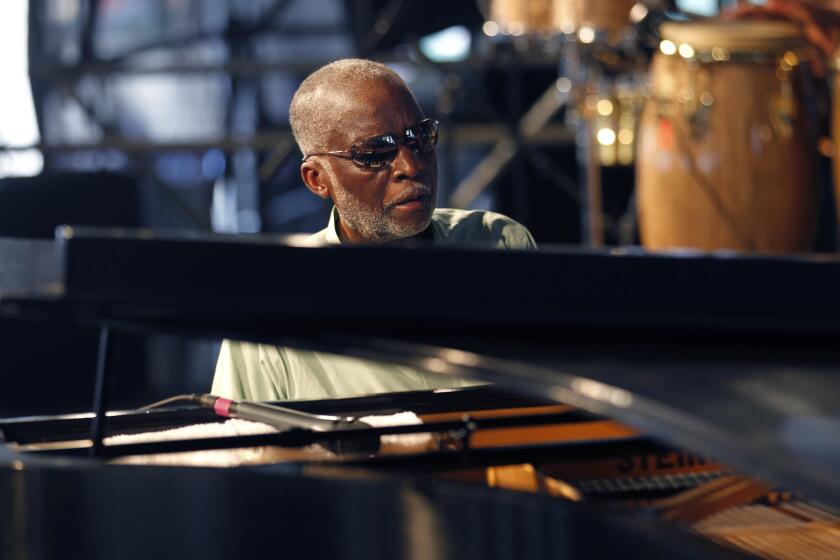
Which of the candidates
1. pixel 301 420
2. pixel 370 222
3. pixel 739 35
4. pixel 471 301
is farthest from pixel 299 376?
pixel 739 35

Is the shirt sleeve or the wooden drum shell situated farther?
the wooden drum shell

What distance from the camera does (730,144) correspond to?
4.46 meters

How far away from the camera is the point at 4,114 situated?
6.45 m

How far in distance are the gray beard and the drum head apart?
2361mm

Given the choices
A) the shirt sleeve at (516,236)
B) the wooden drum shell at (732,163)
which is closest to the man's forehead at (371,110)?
the shirt sleeve at (516,236)

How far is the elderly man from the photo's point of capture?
1.93 meters

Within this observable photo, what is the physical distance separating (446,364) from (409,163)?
1.01m

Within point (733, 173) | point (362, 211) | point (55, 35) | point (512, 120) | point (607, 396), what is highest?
point (55, 35)

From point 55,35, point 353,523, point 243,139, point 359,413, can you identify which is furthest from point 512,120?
point 353,523

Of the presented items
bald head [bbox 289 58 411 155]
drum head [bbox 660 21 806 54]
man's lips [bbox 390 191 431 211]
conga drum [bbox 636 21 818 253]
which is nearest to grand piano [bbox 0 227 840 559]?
man's lips [bbox 390 191 431 211]

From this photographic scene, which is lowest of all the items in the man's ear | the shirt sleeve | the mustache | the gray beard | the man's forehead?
the shirt sleeve

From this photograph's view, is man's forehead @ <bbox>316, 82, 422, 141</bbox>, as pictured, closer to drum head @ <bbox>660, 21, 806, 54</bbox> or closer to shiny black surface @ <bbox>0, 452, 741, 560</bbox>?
shiny black surface @ <bbox>0, 452, 741, 560</bbox>

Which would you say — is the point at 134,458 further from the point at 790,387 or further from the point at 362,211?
the point at 362,211

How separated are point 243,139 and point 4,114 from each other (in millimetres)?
1543
